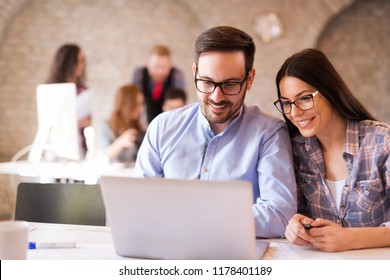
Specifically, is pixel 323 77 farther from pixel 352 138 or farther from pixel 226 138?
pixel 226 138

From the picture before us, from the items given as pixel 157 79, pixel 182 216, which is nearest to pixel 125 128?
pixel 157 79

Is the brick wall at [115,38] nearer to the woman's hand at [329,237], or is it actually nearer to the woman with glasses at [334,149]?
the woman with glasses at [334,149]

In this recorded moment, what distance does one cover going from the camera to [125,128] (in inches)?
212

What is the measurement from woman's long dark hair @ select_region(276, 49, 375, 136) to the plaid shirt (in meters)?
0.06

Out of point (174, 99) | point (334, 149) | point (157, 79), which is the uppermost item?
point (157, 79)

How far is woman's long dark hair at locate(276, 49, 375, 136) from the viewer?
1863 mm

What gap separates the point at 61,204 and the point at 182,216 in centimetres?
88

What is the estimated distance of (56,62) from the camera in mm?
4816

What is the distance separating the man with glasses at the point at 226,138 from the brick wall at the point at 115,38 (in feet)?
14.1

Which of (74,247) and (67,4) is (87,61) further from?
(74,247)

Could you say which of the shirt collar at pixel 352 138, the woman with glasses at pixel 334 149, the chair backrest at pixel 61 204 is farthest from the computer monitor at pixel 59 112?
the shirt collar at pixel 352 138

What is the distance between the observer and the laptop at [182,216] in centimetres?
127
